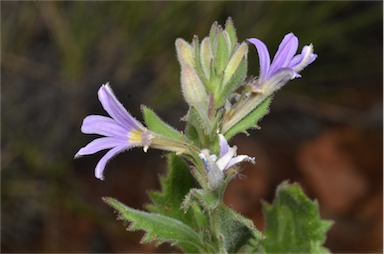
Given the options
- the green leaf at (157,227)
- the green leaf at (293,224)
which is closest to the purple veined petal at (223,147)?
the green leaf at (157,227)

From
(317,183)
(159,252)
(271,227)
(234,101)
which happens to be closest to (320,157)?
(317,183)

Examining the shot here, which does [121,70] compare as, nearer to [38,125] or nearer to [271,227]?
[38,125]

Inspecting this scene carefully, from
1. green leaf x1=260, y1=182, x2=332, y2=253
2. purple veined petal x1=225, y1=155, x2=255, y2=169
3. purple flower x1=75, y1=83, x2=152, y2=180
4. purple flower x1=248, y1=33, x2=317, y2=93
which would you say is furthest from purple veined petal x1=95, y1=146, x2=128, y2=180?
green leaf x1=260, y1=182, x2=332, y2=253

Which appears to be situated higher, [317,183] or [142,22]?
[142,22]

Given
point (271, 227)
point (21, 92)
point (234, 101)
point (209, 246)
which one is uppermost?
point (21, 92)

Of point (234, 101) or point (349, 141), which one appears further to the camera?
point (349, 141)

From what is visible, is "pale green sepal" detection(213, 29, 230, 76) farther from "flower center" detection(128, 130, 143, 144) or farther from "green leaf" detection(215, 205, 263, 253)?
"green leaf" detection(215, 205, 263, 253)
